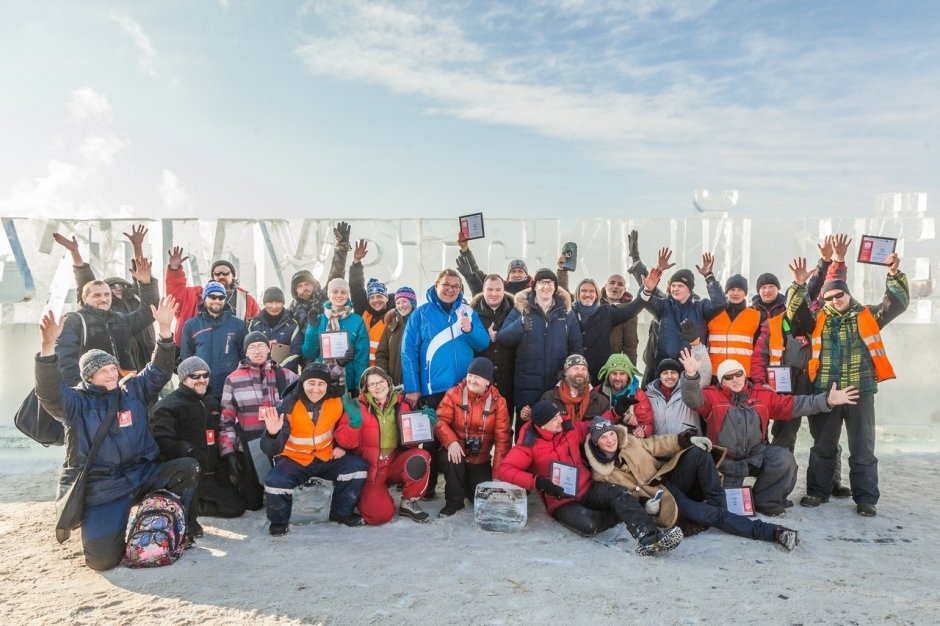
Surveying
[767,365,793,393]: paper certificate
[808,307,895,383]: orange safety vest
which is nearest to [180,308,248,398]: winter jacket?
[767,365,793,393]: paper certificate

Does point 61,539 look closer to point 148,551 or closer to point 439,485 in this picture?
point 148,551

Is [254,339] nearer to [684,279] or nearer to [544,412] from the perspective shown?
[544,412]

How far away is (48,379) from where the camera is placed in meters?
3.69

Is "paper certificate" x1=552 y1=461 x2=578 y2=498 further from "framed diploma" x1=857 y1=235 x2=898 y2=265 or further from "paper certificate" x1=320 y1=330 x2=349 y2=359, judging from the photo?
"framed diploma" x1=857 y1=235 x2=898 y2=265

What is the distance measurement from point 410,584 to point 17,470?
5353mm

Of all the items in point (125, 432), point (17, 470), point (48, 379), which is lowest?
point (17, 470)

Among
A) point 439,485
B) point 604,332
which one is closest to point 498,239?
point 604,332

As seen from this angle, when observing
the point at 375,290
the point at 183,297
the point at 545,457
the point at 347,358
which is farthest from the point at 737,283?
the point at 183,297

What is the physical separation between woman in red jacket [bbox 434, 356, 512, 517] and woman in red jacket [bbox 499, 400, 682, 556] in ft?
0.86

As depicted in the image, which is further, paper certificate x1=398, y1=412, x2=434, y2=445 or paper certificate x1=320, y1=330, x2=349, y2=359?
paper certificate x1=320, y1=330, x2=349, y2=359

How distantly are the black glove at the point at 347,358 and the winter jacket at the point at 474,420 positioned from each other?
101 centimetres

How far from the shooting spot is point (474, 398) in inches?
190

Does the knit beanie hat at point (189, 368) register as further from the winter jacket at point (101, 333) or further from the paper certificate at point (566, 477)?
the paper certificate at point (566, 477)

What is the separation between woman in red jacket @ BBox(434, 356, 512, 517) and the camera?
474 centimetres
